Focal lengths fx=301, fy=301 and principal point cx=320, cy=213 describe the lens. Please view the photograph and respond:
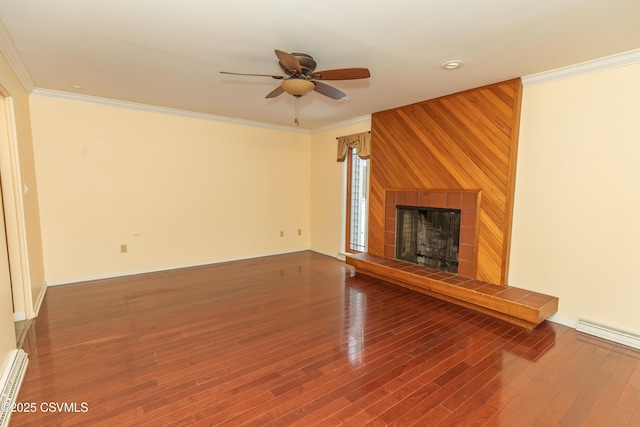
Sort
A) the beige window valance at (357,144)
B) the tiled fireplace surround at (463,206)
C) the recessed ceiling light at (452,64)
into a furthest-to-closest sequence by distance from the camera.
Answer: the beige window valance at (357,144), the tiled fireplace surround at (463,206), the recessed ceiling light at (452,64)

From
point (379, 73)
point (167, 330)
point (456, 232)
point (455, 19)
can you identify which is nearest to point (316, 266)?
point (456, 232)

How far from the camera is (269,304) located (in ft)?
11.3

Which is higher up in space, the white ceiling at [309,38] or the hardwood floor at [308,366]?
the white ceiling at [309,38]

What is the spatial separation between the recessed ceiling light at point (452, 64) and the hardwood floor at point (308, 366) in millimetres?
2490

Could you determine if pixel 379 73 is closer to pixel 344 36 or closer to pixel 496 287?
pixel 344 36

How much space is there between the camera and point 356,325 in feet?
9.64

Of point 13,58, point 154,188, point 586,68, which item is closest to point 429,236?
point 586,68

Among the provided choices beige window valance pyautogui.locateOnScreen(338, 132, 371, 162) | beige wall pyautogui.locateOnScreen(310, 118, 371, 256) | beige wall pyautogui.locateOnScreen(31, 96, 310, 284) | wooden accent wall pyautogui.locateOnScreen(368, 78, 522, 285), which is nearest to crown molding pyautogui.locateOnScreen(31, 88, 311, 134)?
beige wall pyautogui.locateOnScreen(31, 96, 310, 284)

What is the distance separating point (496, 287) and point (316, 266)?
2.68 meters

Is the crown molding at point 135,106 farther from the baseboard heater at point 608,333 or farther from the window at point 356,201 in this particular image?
the baseboard heater at point 608,333

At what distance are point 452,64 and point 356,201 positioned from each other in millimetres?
2934

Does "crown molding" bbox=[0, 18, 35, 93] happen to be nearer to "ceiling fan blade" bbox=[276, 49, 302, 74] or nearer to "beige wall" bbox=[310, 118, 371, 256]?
"ceiling fan blade" bbox=[276, 49, 302, 74]

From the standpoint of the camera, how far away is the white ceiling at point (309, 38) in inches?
77.0

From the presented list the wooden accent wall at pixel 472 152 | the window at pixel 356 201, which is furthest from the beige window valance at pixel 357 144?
the wooden accent wall at pixel 472 152
